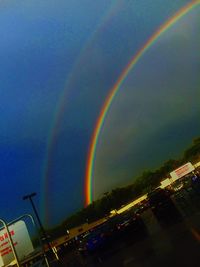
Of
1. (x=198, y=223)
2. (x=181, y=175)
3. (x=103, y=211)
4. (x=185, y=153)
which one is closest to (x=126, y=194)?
(x=103, y=211)

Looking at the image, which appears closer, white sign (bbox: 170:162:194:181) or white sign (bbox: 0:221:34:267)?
white sign (bbox: 0:221:34:267)

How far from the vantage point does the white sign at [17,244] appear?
46.0 ft

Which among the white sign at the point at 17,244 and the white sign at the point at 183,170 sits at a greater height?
the white sign at the point at 183,170

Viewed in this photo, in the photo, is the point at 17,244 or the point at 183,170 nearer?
the point at 17,244

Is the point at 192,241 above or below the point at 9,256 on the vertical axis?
below

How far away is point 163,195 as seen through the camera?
39250mm

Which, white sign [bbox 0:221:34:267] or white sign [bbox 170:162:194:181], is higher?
white sign [bbox 170:162:194:181]

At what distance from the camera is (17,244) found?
14.1m

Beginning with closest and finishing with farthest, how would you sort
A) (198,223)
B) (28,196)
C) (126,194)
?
(198,223) < (28,196) < (126,194)

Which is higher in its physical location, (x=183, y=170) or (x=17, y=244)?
(x=183, y=170)

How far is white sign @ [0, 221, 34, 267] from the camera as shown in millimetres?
14023

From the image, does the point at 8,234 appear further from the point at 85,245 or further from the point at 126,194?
the point at 126,194

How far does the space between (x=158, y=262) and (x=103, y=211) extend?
117688mm

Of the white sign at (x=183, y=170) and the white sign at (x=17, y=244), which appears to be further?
the white sign at (x=183, y=170)
